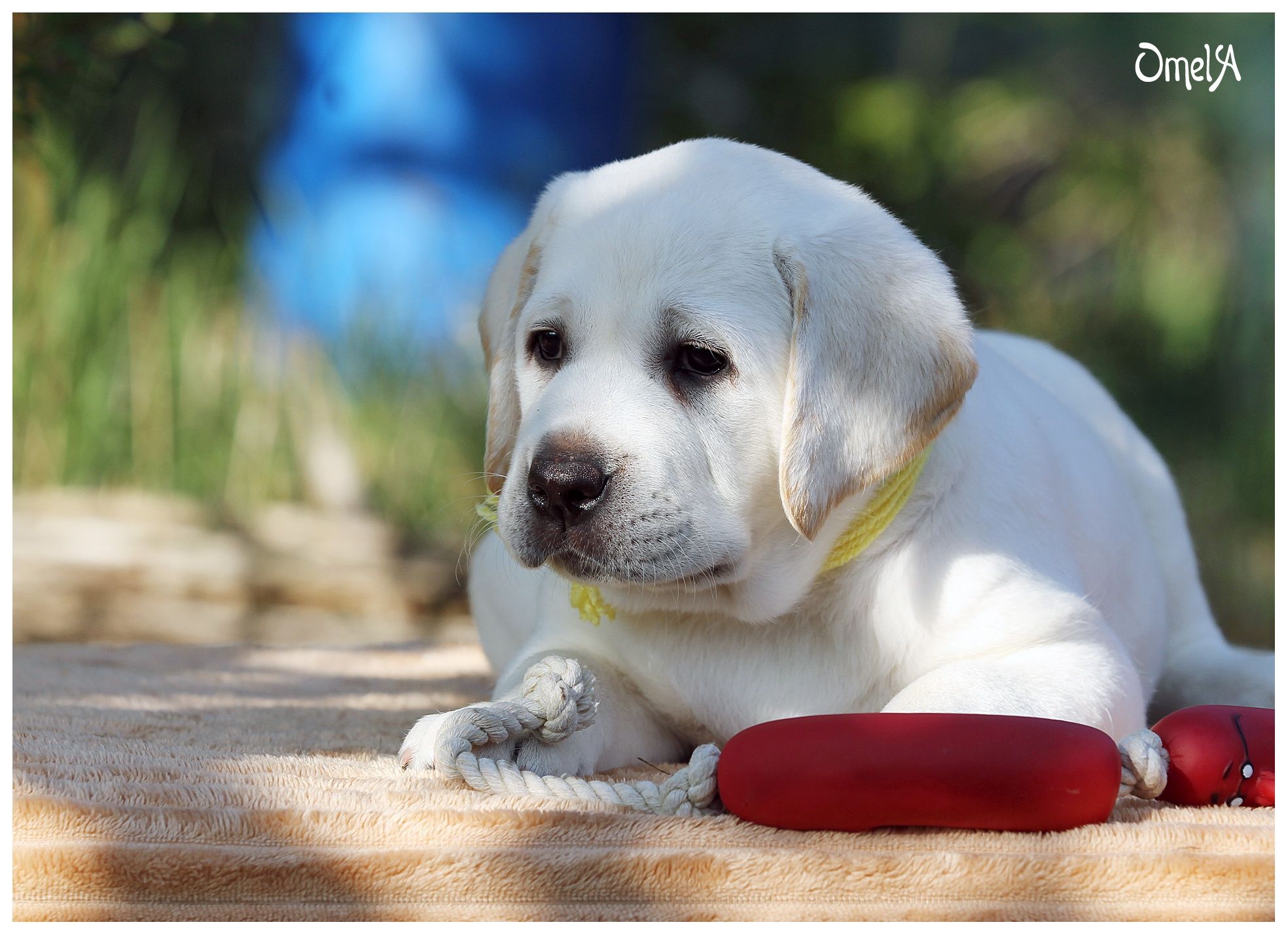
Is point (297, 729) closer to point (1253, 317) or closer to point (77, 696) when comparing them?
point (77, 696)

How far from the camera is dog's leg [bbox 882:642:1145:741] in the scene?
235 cm

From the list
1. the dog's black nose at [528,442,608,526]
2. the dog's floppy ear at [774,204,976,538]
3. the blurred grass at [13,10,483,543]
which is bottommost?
the blurred grass at [13,10,483,543]

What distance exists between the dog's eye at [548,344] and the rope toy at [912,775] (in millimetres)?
763

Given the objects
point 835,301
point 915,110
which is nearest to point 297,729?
point 835,301

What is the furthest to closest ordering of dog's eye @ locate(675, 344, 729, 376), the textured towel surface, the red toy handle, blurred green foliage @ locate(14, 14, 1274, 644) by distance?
blurred green foliage @ locate(14, 14, 1274, 644) < dog's eye @ locate(675, 344, 729, 376) < the red toy handle < the textured towel surface

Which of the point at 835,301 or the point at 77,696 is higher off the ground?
the point at 835,301

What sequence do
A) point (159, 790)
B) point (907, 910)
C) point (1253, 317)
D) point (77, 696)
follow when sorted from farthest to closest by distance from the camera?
1. point (1253, 317)
2. point (77, 696)
3. point (159, 790)
4. point (907, 910)

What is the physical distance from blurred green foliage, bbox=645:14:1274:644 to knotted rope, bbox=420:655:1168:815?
5251 mm

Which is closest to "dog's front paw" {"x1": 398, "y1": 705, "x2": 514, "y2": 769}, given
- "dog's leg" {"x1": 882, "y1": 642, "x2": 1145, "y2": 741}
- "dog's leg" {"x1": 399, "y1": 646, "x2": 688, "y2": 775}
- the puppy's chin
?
"dog's leg" {"x1": 399, "y1": 646, "x2": 688, "y2": 775}

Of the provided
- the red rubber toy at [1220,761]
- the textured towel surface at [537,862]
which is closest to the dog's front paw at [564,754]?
the textured towel surface at [537,862]

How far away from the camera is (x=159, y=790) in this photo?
218cm

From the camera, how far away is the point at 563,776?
2430 millimetres

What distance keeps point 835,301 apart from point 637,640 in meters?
0.80

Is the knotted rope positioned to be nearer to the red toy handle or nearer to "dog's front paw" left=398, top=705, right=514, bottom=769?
"dog's front paw" left=398, top=705, right=514, bottom=769
